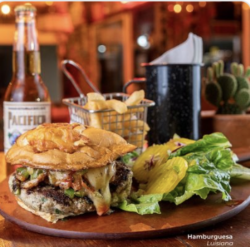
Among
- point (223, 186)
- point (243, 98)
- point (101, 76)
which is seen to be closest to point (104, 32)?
point (101, 76)

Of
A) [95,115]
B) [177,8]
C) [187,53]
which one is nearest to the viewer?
[95,115]

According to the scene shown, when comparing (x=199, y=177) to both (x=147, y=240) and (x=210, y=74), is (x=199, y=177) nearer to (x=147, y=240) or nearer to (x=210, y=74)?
(x=147, y=240)

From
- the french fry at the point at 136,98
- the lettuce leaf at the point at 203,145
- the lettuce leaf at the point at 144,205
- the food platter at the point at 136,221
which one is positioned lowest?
the food platter at the point at 136,221

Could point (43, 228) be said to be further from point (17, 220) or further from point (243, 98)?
point (243, 98)

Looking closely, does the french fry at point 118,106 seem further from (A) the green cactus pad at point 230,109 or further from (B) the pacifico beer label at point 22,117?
(A) the green cactus pad at point 230,109

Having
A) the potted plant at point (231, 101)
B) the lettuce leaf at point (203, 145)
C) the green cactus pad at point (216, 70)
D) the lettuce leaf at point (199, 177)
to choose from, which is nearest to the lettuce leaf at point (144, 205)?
the lettuce leaf at point (199, 177)

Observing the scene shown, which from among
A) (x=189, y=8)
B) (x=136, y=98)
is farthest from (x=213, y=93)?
(x=189, y=8)

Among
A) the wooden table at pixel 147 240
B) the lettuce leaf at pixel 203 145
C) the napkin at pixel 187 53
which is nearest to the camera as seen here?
the wooden table at pixel 147 240
